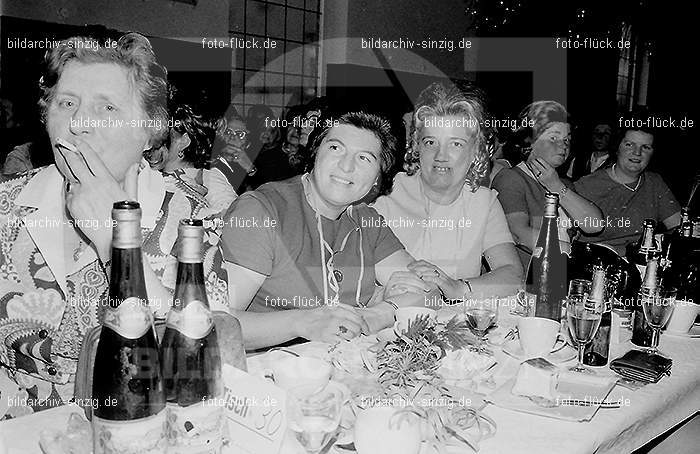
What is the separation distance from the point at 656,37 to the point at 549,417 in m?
6.84

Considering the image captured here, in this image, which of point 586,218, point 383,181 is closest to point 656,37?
point 586,218

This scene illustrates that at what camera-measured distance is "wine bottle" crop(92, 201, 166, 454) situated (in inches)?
29.8

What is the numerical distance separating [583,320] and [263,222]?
2.90 feet

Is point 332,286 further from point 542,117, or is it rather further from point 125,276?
point 542,117

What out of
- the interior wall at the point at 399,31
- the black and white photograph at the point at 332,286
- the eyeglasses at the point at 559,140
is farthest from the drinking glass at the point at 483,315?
the interior wall at the point at 399,31

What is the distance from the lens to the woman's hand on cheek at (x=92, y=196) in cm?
114

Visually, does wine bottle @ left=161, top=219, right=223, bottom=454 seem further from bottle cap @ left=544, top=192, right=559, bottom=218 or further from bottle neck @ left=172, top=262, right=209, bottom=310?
bottle cap @ left=544, top=192, right=559, bottom=218

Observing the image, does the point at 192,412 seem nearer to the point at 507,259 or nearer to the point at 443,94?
the point at 507,259

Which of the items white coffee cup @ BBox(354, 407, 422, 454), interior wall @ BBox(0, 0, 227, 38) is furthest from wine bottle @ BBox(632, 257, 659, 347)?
interior wall @ BBox(0, 0, 227, 38)

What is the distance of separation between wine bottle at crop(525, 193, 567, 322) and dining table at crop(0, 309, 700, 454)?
0.80 ft

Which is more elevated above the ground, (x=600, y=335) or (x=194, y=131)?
(x=194, y=131)

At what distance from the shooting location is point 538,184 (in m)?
3.14

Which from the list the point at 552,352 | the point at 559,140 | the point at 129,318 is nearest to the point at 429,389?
the point at 129,318

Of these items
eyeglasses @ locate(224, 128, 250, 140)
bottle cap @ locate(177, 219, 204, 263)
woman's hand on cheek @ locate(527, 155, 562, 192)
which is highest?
eyeglasses @ locate(224, 128, 250, 140)
